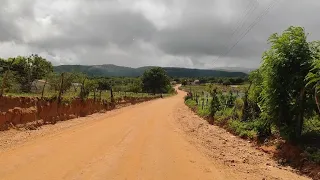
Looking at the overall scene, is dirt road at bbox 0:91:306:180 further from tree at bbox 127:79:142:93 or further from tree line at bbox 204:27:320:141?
tree at bbox 127:79:142:93

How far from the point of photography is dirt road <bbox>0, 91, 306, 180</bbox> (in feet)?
29.5

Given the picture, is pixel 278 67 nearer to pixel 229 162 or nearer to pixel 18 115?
pixel 229 162

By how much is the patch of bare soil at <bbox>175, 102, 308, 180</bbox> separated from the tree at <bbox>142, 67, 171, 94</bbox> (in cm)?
8767

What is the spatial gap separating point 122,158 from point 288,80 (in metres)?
6.53

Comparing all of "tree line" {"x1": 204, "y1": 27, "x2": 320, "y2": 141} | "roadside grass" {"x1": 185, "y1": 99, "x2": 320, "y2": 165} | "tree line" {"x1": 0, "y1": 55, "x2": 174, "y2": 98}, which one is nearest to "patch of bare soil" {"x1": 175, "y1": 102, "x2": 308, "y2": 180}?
"roadside grass" {"x1": 185, "y1": 99, "x2": 320, "y2": 165}

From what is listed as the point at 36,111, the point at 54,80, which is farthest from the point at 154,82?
the point at 36,111

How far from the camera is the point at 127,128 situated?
18.2m

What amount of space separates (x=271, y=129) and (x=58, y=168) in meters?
9.35

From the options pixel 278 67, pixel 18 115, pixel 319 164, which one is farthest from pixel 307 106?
pixel 18 115

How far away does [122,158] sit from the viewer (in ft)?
35.2

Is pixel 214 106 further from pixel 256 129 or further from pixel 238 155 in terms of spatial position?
pixel 238 155

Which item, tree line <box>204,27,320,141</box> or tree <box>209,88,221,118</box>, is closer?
tree line <box>204,27,320,141</box>

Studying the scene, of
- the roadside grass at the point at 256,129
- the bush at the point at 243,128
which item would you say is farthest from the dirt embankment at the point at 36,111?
the bush at the point at 243,128

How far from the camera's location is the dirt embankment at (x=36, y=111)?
17353 mm
